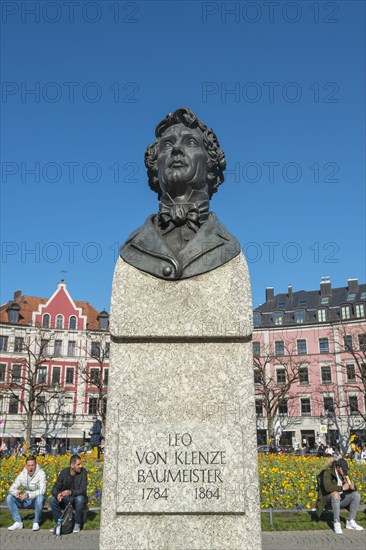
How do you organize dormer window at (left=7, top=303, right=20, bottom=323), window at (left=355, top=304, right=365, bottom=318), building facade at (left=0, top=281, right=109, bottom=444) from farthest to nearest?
window at (left=355, top=304, right=365, bottom=318) < dormer window at (left=7, top=303, right=20, bottom=323) < building facade at (left=0, top=281, right=109, bottom=444)

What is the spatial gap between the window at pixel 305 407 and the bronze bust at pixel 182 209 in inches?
2030

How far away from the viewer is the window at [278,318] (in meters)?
58.2

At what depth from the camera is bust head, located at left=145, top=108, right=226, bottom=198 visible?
484cm

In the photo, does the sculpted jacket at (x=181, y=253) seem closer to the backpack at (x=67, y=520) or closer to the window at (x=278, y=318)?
the backpack at (x=67, y=520)

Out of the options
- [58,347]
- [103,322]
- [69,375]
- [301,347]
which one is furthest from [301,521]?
[103,322]

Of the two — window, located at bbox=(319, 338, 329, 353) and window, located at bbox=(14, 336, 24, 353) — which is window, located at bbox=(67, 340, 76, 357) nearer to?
window, located at bbox=(14, 336, 24, 353)

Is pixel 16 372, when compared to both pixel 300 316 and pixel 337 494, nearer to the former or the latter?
pixel 300 316

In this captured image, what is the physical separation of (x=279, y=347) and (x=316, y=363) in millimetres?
4368

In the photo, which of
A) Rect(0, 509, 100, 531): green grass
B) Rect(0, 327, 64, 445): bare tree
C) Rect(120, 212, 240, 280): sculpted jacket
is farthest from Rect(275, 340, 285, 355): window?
Rect(120, 212, 240, 280): sculpted jacket

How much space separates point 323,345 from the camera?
5500 centimetres

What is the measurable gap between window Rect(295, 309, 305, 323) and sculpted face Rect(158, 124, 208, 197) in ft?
177

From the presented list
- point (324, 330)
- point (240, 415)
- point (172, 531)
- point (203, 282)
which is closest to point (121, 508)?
point (172, 531)

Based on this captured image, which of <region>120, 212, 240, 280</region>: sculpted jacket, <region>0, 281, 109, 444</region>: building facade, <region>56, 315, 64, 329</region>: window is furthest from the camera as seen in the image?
<region>56, 315, 64, 329</region>: window

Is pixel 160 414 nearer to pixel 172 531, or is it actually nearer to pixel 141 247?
pixel 172 531
